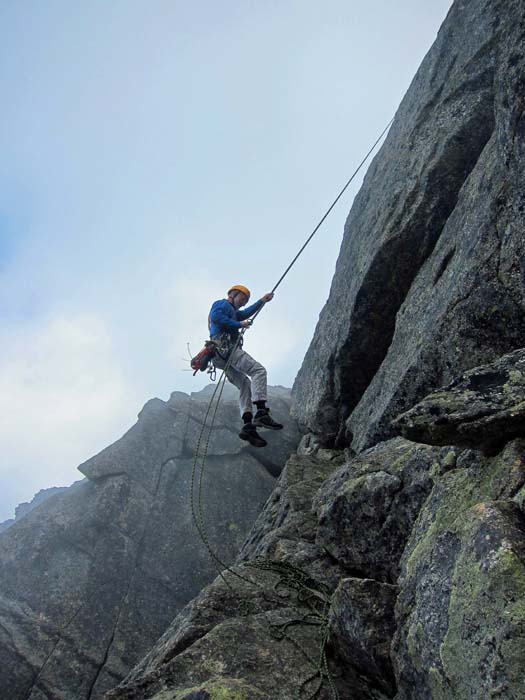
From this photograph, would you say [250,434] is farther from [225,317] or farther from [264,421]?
[225,317]

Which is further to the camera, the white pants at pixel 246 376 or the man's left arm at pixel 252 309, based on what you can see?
the man's left arm at pixel 252 309

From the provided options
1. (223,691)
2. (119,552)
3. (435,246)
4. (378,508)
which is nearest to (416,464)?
(378,508)

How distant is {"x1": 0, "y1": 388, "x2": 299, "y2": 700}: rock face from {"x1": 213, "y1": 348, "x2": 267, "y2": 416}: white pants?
4468 millimetres

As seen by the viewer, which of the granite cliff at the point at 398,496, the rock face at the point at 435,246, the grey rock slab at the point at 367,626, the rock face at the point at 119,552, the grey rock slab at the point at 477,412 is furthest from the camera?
the rock face at the point at 119,552

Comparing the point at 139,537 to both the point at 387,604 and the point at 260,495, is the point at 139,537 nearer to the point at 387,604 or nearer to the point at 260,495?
the point at 260,495

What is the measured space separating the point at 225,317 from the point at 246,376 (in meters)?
1.69

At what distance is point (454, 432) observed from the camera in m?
4.71

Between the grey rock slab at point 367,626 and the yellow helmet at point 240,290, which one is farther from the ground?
the yellow helmet at point 240,290

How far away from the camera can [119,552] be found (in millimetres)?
15500

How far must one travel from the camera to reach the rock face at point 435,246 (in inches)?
277

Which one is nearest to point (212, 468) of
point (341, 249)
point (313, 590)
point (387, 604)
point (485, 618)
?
point (341, 249)

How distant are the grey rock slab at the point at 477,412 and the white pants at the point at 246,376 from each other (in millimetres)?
7394

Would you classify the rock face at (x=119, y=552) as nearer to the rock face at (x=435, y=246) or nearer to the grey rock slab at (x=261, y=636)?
the rock face at (x=435, y=246)

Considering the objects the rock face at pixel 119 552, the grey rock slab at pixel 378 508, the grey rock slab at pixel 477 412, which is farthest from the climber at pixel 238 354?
the grey rock slab at pixel 477 412
